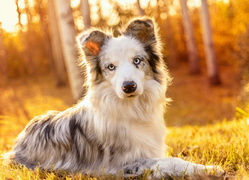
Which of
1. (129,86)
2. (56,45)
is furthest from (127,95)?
(56,45)

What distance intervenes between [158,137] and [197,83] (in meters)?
16.6

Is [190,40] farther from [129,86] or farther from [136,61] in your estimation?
[129,86]

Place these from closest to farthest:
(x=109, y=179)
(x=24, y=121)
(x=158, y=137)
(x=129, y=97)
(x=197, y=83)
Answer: (x=109, y=179)
(x=129, y=97)
(x=158, y=137)
(x=24, y=121)
(x=197, y=83)

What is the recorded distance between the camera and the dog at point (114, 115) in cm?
396

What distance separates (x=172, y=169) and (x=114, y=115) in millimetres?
961

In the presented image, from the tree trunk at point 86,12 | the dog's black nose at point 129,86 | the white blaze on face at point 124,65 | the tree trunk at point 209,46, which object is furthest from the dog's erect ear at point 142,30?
the tree trunk at point 209,46

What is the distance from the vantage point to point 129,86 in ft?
12.4

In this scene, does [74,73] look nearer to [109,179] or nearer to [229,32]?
[109,179]

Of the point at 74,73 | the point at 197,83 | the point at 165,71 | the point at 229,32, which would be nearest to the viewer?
the point at 165,71

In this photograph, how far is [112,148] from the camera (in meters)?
4.00

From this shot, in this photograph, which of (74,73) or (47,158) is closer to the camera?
(47,158)

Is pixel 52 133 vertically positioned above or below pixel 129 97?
below

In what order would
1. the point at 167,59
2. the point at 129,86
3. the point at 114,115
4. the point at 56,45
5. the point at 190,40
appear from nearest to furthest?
1. the point at 129,86
2. the point at 114,115
3. the point at 190,40
4. the point at 56,45
5. the point at 167,59

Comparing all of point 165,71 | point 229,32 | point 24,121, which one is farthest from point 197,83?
Result: point 165,71
